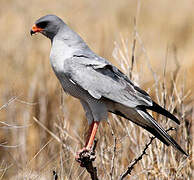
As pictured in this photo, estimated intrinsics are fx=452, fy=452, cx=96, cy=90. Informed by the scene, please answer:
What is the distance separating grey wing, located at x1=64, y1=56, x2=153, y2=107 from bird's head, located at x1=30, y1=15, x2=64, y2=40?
1.05 feet

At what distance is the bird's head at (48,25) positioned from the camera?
9.95ft

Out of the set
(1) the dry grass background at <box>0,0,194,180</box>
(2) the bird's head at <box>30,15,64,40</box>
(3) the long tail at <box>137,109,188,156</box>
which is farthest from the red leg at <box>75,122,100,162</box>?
(2) the bird's head at <box>30,15,64,40</box>

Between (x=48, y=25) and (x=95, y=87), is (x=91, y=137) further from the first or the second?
(x=48, y=25)

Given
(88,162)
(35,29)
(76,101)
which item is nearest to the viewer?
(88,162)

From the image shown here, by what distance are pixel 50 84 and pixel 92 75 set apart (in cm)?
317

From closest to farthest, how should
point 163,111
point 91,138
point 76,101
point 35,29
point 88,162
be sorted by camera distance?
1. point 88,162
2. point 163,111
3. point 91,138
4. point 35,29
5. point 76,101

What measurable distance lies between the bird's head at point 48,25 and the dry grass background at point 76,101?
46cm

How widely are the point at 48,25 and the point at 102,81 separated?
54 centimetres

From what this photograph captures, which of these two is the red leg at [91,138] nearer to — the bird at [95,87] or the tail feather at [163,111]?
the bird at [95,87]

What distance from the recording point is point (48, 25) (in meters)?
3.05

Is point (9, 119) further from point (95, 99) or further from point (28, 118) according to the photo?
point (95, 99)

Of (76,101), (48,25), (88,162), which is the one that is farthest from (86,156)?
(76,101)

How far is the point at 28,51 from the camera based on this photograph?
6.83 m

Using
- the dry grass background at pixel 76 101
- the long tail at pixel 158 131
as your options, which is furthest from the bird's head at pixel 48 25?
the long tail at pixel 158 131
